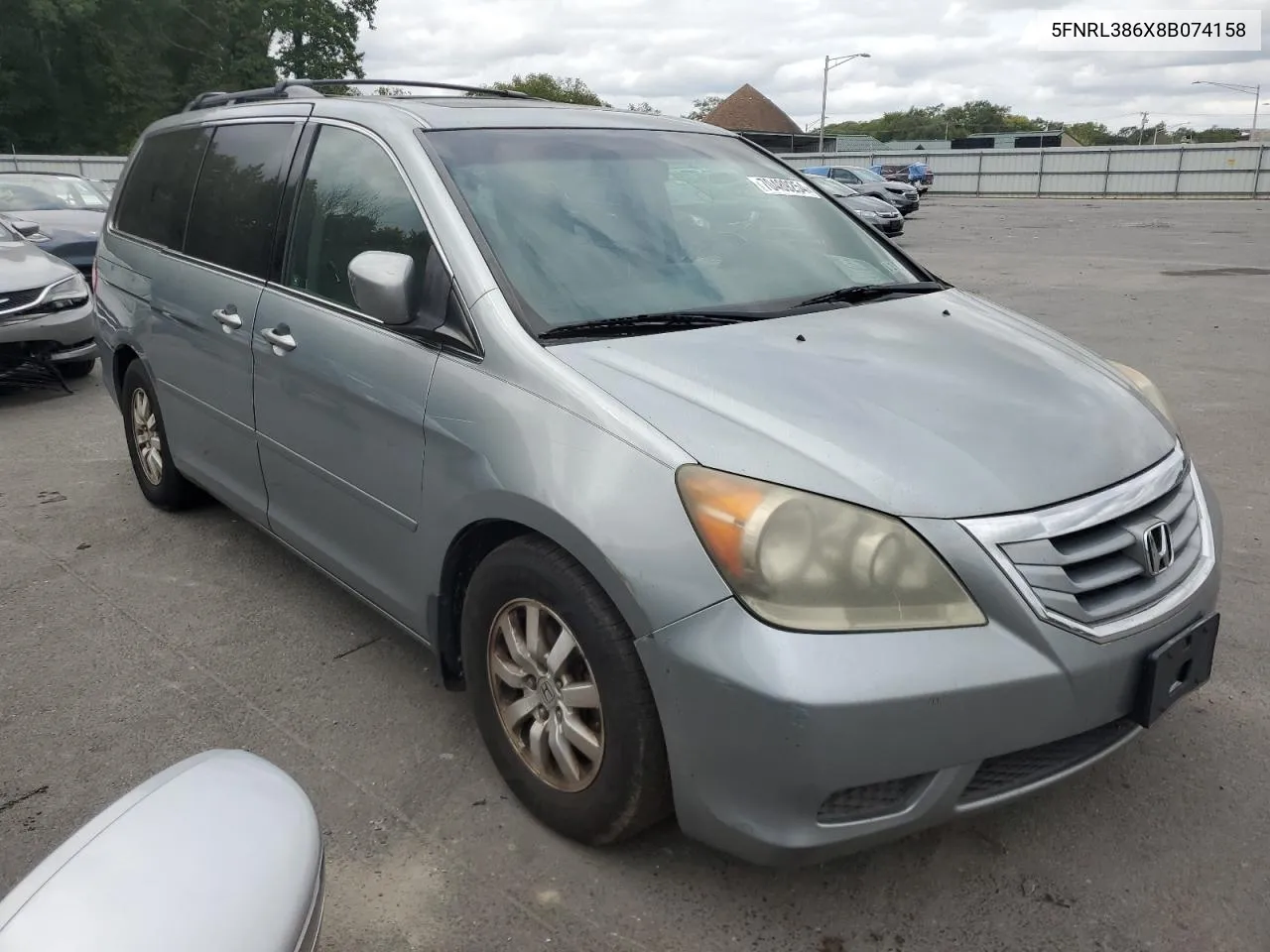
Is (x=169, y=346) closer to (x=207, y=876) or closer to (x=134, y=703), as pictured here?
(x=134, y=703)

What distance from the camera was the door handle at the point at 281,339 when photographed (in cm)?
330

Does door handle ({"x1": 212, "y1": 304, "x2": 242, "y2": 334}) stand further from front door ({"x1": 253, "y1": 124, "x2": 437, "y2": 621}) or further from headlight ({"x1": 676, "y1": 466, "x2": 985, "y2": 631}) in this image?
headlight ({"x1": 676, "y1": 466, "x2": 985, "y2": 631})

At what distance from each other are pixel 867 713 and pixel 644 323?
3.91 feet

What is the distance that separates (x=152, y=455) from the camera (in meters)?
4.83

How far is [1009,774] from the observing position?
213cm

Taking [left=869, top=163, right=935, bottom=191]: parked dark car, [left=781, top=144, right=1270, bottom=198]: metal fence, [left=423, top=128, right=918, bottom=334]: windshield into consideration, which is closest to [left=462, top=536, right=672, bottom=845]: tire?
[left=423, top=128, right=918, bottom=334]: windshield

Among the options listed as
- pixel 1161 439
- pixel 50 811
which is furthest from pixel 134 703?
pixel 1161 439

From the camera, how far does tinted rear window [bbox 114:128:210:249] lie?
14.2 feet

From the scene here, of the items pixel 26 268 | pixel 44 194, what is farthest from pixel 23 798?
pixel 44 194

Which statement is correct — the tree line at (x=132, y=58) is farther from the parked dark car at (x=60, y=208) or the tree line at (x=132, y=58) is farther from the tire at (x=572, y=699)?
the tire at (x=572, y=699)

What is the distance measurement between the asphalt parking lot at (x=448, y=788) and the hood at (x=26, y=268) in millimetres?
2695

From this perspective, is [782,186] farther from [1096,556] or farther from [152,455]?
[152,455]

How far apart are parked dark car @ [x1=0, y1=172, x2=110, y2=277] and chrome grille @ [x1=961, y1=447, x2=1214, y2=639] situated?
11.2 metres

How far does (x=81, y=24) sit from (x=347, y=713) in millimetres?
49079
